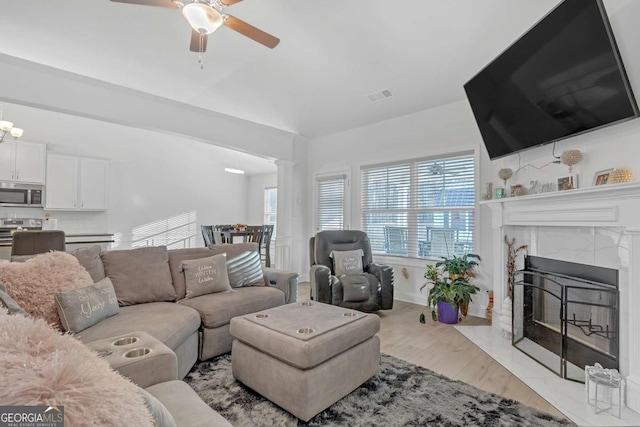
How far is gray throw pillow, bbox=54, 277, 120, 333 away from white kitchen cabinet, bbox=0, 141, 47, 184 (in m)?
4.71

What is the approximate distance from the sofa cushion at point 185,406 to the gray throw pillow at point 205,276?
56.5 inches

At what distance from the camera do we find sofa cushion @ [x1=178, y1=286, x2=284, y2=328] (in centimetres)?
251

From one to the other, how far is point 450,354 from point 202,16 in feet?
10.3

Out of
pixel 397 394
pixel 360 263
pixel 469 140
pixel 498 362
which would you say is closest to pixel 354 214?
pixel 360 263

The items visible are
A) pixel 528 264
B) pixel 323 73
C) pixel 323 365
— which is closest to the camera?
pixel 323 365

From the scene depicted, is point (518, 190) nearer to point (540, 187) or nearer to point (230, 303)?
point (540, 187)

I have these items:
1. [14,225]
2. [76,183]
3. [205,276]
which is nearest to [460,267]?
[205,276]

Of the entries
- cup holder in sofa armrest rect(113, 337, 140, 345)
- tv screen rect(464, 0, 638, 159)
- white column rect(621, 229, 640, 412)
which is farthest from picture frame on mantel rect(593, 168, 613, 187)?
cup holder in sofa armrest rect(113, 337, 140, 345)

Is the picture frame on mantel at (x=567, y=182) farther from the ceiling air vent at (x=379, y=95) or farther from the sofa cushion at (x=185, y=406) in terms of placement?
the sofa cushion at (x=185, y=406)

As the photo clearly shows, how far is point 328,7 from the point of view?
102 inches

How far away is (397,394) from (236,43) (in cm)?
329

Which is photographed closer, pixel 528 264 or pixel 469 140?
pixel 528 264

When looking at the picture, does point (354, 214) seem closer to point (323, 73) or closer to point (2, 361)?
point (323, 73)

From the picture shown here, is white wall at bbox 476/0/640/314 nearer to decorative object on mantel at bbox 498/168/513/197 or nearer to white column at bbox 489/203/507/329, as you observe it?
decorative object on mantel at bbox 498/168/513/197
